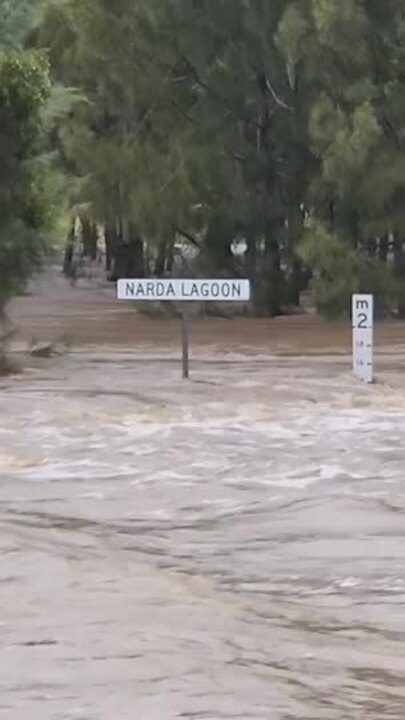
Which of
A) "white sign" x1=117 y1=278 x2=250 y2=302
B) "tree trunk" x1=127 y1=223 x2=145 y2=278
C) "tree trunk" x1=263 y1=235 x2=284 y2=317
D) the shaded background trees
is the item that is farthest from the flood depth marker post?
"tree trunk" x1=127 y1=223 x2=145 y2=278

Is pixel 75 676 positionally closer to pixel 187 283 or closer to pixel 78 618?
pixel 78 618

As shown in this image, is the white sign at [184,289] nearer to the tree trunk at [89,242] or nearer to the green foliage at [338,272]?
the green foliage at [338,272]

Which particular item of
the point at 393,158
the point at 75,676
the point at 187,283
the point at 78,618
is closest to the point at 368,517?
the point at 78,618

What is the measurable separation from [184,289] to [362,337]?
187 cm

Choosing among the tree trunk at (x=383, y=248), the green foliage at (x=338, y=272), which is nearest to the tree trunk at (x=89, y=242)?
the tree trunk at (x=383, y=248)

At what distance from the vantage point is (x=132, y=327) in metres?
26.0

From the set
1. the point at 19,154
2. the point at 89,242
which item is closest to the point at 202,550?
the point at 19,154

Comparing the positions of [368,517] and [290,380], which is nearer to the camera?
[368,517]

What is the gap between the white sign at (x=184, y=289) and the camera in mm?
15852

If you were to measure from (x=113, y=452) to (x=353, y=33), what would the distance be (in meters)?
12.4

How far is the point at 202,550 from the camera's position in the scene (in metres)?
8.20

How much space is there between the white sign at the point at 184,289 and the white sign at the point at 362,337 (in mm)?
1130

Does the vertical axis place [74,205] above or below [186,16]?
below

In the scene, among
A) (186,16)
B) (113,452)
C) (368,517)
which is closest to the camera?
(368,517)
